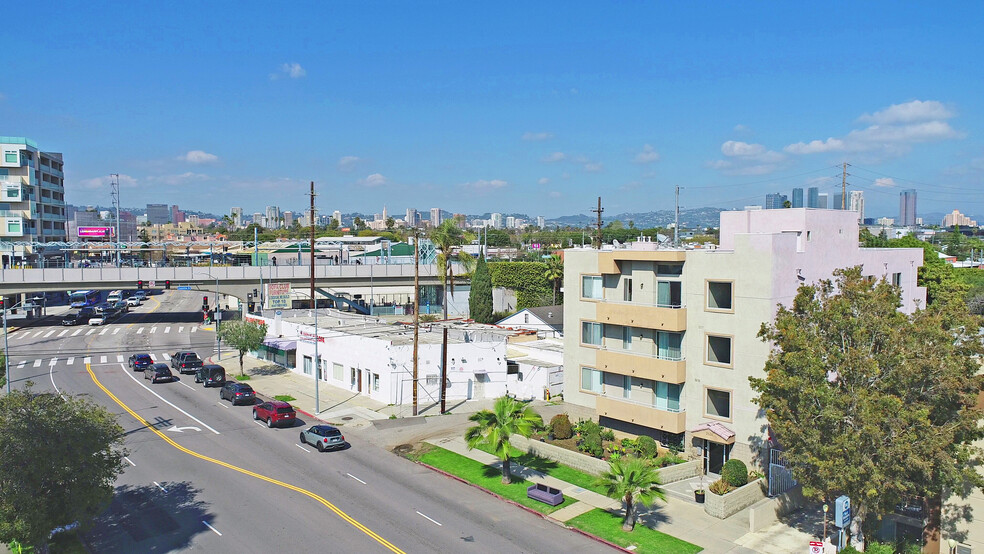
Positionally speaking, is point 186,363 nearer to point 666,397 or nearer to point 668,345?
point 666,397

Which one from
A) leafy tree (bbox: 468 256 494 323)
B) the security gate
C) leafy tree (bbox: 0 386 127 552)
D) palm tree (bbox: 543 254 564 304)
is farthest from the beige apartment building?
palm tree (bbox: 543 254 564 304)

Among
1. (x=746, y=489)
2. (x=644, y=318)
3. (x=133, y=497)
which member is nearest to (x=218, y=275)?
(x=133, y=497)

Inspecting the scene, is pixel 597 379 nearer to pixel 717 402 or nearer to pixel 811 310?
pixel 717 402

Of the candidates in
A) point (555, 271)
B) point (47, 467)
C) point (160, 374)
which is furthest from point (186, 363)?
point (555, 271)

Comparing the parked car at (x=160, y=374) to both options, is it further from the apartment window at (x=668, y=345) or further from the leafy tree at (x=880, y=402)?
the leafy tree at (x=880, y=402)

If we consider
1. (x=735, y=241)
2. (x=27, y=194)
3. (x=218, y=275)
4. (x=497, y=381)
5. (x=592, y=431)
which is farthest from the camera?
(x=27, y=194)
